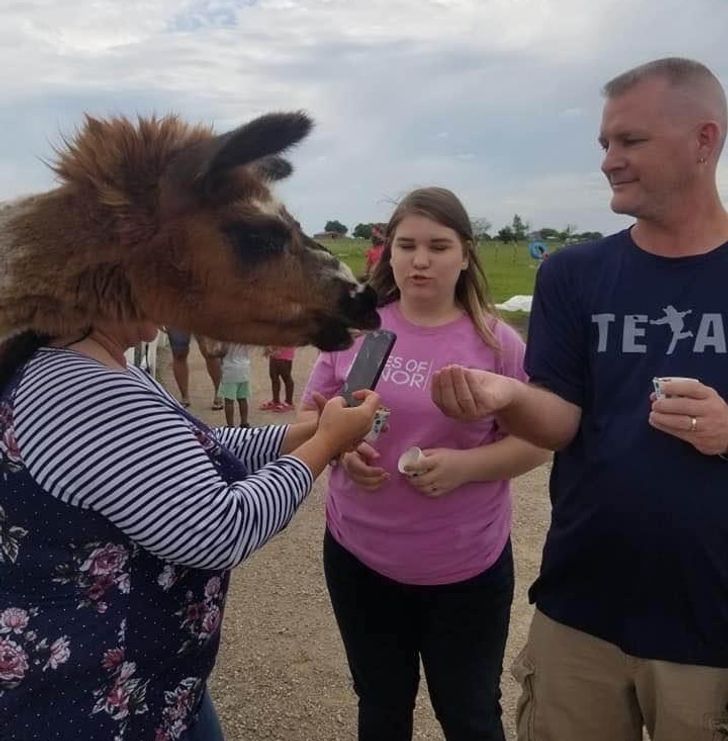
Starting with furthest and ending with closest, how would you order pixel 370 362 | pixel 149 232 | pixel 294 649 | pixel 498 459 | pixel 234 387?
pixel 234 387 → pixel 294 649 → pixel 498 459 → pixel 370 362 → pixel 149 232

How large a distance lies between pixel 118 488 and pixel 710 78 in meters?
2.07

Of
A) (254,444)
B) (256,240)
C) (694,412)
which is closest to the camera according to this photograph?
(256,240)

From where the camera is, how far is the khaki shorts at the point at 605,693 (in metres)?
2.14

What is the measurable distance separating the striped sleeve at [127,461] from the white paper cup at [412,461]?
3.20ft

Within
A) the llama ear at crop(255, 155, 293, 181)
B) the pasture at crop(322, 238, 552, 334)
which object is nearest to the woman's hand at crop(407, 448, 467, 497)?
the llama ear at crop(255, 155, 293, 181)

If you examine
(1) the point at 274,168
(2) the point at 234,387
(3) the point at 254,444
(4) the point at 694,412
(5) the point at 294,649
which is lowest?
(5) the point at 294,649

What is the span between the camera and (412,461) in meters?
2.53

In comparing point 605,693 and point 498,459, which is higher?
point 498,459

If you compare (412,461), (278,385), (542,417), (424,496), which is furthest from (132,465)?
(278,385)

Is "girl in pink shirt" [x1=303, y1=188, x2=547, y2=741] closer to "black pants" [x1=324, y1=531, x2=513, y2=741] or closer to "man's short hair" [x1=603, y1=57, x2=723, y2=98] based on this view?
"black pants" [x1=324, y1=531, x2=513, y2=741]

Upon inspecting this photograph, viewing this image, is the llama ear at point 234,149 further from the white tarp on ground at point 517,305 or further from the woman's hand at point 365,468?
the white tarp on ground at point 517,305

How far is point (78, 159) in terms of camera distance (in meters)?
1.64

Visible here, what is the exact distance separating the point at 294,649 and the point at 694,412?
3.41 meters

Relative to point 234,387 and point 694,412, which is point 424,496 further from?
point 234,387
